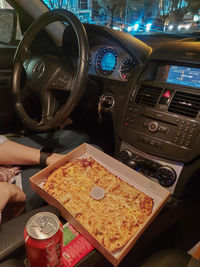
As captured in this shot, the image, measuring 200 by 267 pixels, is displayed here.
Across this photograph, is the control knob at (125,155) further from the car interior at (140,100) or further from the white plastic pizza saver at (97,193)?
the white plastic pizza saver at (97,193)

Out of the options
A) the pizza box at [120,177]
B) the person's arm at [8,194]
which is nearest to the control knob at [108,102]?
the pizza box at [120,177]

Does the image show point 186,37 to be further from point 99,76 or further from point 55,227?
point 55,227

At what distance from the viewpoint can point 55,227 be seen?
538 mm

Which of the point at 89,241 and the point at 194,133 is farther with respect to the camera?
the point at 194,133

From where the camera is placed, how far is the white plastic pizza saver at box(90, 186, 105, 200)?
82 centimetres

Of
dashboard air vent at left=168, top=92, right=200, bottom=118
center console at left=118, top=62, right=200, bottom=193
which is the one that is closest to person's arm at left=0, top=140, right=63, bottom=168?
center console at left=118, top=62, right=200, bottom=193

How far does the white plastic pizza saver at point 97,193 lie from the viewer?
2.67ft

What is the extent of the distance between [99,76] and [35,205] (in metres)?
1.03

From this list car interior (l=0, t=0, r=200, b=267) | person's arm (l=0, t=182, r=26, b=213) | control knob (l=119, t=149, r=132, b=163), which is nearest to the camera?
person's arm (l=0, t=182, r=26, b=213)

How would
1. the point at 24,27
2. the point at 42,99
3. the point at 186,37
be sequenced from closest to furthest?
the point at 42,99 < the point at 186,37 < the point at 24,27

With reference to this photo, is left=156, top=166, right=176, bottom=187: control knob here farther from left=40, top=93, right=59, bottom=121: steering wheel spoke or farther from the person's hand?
left=40, top=93, right=59, bottom=121: steering wheel spoke

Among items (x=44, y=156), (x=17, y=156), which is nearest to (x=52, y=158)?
(x=44, y=156)

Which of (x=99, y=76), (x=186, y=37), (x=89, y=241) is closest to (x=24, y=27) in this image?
(x=99, y=76)

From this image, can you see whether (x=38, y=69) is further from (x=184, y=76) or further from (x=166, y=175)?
(x=166, y=175)
